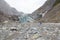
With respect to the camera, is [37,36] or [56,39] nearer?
[56,39]

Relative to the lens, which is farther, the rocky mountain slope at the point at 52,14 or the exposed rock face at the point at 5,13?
the exposed rock face at the point at 5,13

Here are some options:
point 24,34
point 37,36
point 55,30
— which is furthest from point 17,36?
point 55,30

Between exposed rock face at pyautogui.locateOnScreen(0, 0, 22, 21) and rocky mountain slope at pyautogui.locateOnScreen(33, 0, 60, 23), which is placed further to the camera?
exposed rock face at pyautogui.locateOnScreen(0, 0, 22, 21)

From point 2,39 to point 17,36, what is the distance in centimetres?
128

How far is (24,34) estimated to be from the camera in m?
Answer: 16.7

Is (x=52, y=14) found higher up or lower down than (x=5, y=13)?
lower down

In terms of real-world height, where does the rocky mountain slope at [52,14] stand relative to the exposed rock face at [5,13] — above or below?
below

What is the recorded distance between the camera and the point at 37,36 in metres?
15.3

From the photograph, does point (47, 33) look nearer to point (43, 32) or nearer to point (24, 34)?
point (43, 32)

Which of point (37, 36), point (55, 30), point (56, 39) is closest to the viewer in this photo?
point (56, 39)

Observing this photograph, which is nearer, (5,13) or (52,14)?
(52,14)

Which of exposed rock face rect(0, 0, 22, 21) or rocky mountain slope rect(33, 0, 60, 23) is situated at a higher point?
exposed rock face rect(0, 0, 22, 21)

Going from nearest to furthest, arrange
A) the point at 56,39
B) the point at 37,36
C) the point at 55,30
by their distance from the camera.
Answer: the point at 56,39 → the point at 37,36 → the point at 55,30

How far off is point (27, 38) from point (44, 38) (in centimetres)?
136
